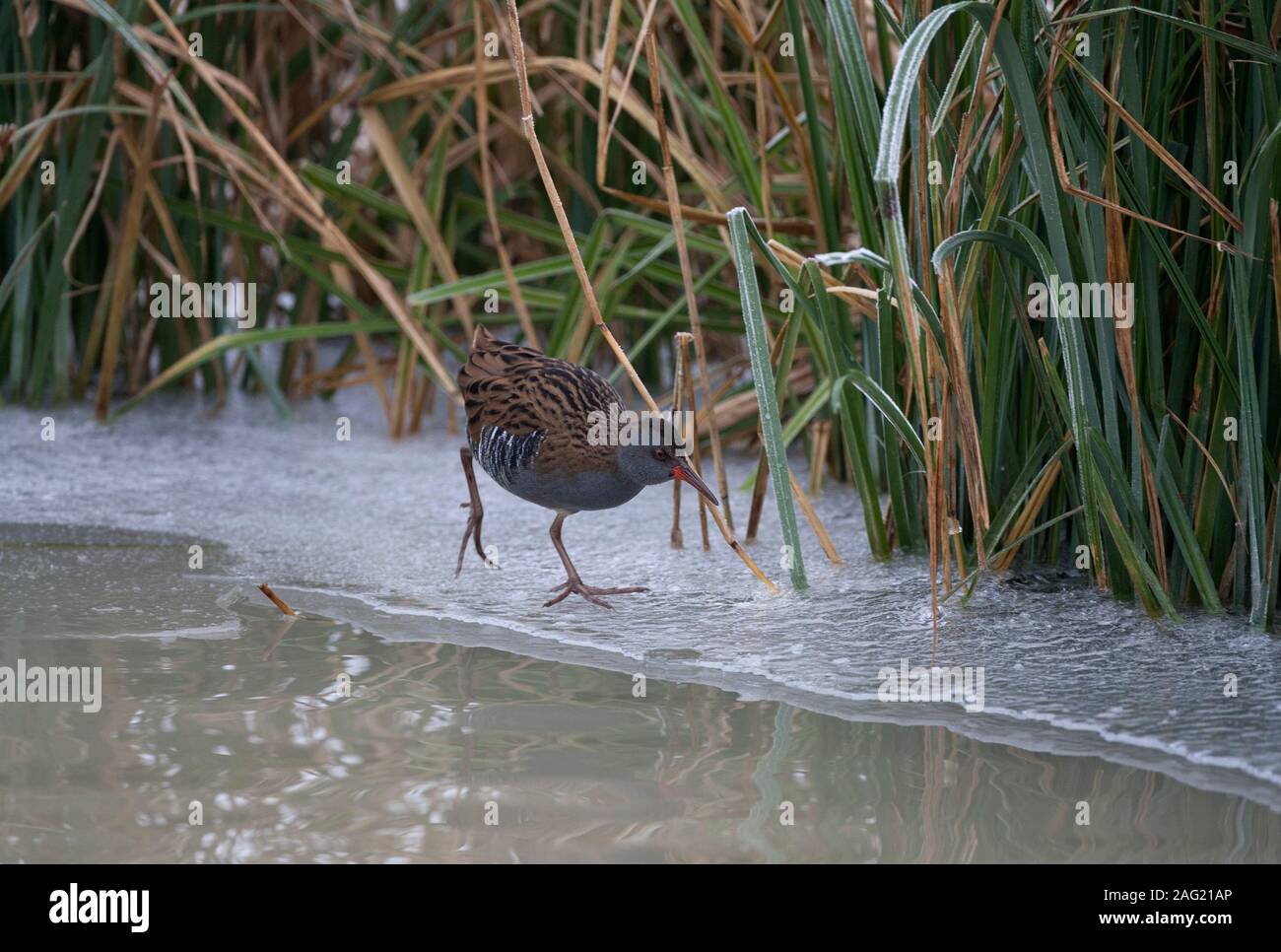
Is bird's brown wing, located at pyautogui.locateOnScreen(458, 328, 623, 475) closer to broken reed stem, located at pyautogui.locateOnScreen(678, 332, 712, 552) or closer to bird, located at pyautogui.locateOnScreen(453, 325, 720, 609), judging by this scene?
bird, located at pyautogui.locateOnScreen(453, 325, 720, 609)

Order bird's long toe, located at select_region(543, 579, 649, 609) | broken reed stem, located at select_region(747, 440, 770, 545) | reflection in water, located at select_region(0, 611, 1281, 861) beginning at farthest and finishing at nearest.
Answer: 1. broken reed stem, located at select_region(747, 440, 770, 545)
2. bird's long toe, located at select_region(543, 579, 649, 609)
3. reflection in water, located at select_region(0, 611, 1281, 861)

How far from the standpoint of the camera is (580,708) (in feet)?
7.95

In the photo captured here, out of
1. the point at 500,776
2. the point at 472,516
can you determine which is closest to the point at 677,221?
the point at 472,516

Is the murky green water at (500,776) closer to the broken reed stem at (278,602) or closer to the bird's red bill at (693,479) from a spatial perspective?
the broken reed stem at (278,602)

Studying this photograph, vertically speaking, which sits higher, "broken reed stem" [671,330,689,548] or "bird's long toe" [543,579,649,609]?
"broken reed stem" [671,330,689,548]

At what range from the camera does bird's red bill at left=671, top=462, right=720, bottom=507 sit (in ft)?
9.39

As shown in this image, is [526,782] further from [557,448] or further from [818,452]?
[818,452]

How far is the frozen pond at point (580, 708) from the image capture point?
1.95 m

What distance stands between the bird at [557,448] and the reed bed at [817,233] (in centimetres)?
17

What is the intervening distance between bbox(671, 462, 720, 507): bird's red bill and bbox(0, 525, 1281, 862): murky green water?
1.27ft

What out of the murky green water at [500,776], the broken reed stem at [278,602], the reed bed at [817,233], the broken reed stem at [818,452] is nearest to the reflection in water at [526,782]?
the murky green water at [500,776]

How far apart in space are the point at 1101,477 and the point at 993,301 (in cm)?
39

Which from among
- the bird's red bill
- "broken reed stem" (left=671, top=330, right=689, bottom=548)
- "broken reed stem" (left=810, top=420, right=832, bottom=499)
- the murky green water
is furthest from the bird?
"broken reed stem" (left=810, top=420, right=832, bottom=499)

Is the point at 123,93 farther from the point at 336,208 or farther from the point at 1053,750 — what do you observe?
the point at 1053,750
